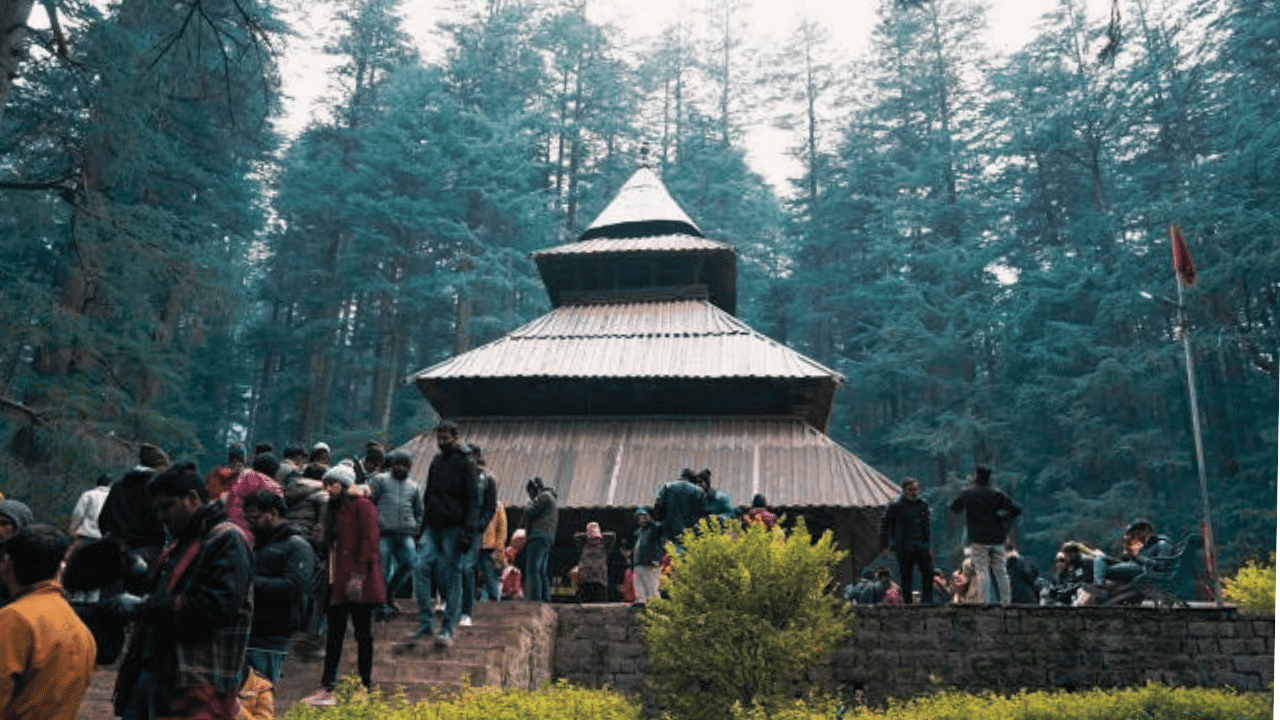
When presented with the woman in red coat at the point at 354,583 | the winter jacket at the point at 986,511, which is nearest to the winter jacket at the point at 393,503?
the woman in red coat at the point at 354,583

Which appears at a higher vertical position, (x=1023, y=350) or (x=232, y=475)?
(x=1023, y=350)

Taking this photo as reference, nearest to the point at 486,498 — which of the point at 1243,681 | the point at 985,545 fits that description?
the point at 985,545

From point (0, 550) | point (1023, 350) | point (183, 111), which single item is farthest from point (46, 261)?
point (1023, 350)

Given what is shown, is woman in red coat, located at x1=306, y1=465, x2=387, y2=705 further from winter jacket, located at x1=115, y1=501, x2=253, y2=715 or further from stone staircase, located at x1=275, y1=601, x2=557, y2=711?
winter jacket, located at x1=115, y1=501, x2=253, y2=715

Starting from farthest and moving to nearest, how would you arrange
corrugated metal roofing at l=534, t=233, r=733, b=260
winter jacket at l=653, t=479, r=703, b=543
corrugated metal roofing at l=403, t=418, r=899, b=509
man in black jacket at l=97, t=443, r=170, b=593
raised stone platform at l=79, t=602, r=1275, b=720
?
corrugated metal roofing at l=534, t=233, r=733, b=260
corrugated metal roofing at l=403, t=418, r=899, b=509
winter jacket at l=653, t=479, r=703, b=543
raised stone platform at l=79, t=602, r=1275, b=720
man in black jacket at l=97, t=443, r=170, b=593

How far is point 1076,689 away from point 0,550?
9.52 metres

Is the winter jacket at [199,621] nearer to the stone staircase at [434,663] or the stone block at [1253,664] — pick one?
the stone staircase at [434,663]

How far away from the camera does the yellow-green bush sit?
23.1 feet

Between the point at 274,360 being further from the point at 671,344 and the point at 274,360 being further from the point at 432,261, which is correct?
the point at 671,344

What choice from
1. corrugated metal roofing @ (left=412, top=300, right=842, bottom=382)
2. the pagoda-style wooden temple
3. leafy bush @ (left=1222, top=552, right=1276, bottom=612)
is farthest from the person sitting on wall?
leafy bush @ (left=1222, top=552, right=1276, bottom=612)

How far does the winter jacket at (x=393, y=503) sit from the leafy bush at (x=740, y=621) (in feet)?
7.93

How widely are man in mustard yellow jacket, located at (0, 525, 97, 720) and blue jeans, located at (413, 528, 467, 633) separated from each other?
3924 millimetres

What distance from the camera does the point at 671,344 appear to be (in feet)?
61.2

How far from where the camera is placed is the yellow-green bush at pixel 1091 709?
703 cm
